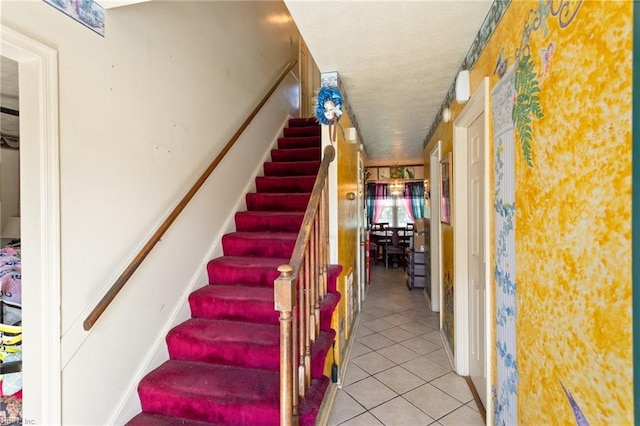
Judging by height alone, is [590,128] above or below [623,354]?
above

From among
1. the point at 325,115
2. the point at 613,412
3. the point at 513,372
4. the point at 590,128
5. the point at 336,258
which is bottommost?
the point at 513,372

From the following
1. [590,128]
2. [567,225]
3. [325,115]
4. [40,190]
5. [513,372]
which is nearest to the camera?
[590,128]

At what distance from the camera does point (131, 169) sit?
1.67m

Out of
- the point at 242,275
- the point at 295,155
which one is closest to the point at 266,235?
the point at 242,275

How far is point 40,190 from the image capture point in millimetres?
1212

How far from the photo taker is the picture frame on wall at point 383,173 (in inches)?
321

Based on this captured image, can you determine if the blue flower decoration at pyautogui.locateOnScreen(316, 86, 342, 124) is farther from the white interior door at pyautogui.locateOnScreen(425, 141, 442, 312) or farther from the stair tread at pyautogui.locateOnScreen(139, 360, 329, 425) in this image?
the white interior door at pyautogui.locateOnScreen(425, 141, 442, 312)

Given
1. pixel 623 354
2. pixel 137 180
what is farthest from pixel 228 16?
pixel 623 354

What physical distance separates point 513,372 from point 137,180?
2.17 m

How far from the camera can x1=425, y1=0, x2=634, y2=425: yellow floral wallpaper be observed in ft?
2.34

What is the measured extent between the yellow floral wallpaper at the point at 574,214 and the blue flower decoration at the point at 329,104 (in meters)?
1.10

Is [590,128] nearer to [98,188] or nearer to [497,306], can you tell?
[497,306]

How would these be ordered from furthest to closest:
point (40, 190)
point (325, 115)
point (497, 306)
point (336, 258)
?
point (336, 258)
point (325, 115)
point (497, 306)
point (40, 190)

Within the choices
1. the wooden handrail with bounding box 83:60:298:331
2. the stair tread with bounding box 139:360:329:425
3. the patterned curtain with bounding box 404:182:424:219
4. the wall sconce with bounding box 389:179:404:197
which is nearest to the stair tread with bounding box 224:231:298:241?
the wooden handrail with bounding box 83:60:298:331
